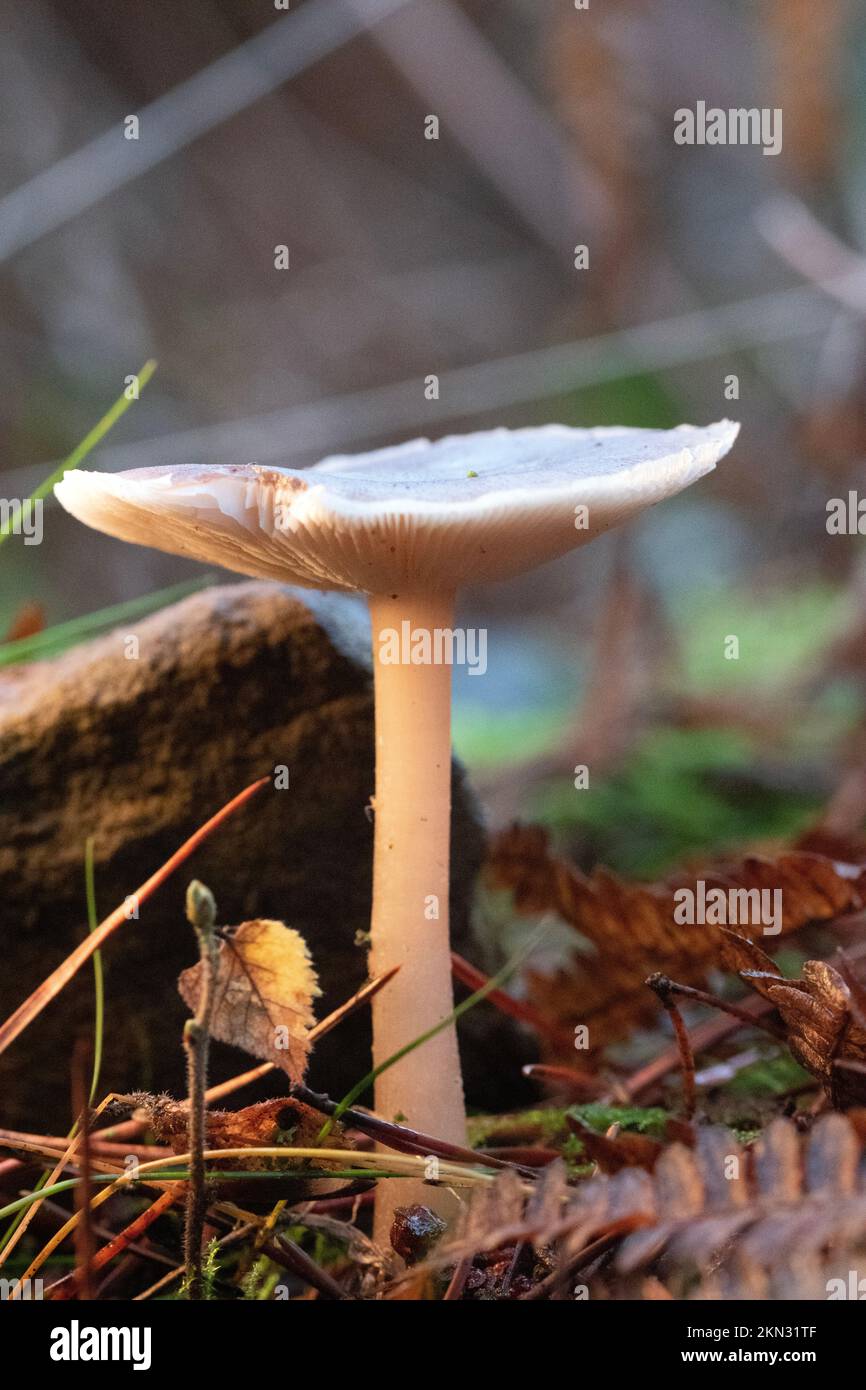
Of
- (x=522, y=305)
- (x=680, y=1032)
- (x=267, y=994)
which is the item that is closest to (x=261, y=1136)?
(x=267, y=994)

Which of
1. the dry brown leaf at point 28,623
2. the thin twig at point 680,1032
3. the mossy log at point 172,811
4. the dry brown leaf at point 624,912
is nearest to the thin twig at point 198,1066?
the thin twig at point 680,1032

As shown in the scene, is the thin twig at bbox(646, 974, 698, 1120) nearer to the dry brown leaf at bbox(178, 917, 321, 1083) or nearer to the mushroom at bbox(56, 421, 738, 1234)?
the mushroom at bbox(56, 421, 738, 1234)

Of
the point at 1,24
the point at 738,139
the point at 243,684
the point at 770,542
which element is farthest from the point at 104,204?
the point at 243,684

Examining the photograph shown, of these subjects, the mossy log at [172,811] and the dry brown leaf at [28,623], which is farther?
the dry brown leaf at [28,623]

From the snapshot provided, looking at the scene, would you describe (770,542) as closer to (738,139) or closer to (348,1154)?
(738,139)

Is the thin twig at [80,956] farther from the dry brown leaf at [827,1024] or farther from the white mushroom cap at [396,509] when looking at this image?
the dry brown leaf at [827,1024]

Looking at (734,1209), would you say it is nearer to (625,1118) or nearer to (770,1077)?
(625,1118)

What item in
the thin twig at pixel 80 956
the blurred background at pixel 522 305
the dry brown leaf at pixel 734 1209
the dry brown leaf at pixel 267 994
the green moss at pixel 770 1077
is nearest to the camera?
the dry brown leaf at pixel 734 1209
